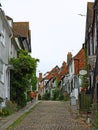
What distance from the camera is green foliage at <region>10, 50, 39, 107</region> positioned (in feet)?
108

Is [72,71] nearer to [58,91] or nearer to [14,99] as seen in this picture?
[58,91]

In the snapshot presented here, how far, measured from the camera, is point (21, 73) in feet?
111

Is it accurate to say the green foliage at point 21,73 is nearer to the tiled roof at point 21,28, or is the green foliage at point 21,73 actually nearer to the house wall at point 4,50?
the house wall at point 4,50

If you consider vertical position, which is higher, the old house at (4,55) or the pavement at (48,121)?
the old house at (4,55)

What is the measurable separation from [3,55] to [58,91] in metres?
54.3

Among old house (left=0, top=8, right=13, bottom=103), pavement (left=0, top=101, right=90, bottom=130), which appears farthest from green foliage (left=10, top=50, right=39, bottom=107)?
pavement (left=0, top=101, right=90, bottom=130)

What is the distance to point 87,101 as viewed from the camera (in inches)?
1091

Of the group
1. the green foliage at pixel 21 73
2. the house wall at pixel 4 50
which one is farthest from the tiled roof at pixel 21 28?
the house wall at pixel 4 50

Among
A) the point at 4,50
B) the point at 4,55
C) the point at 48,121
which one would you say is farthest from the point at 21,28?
the point at 48,121

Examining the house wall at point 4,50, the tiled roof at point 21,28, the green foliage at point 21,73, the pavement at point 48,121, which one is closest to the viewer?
the pavement at point 48,121

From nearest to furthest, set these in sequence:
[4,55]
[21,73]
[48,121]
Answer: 1. [48,121]
2. [4,55]
3. [21,73]

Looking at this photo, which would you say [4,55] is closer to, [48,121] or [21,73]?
[21,73]

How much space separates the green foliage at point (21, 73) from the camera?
33.0 metres

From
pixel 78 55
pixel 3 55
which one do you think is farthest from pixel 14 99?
pixel 78 55
